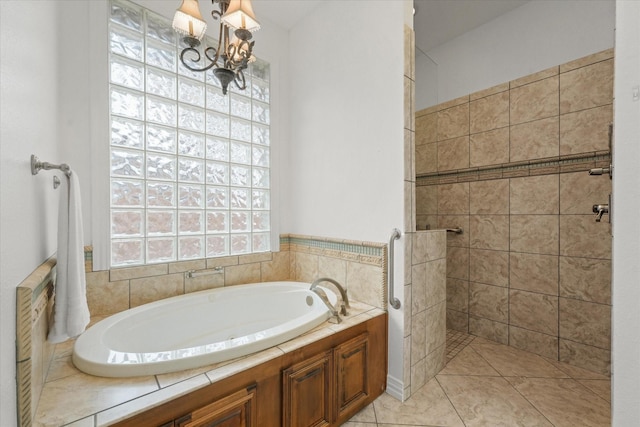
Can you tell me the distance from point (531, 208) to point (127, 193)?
122 inches

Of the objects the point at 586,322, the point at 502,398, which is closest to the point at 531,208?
the point at 586,322

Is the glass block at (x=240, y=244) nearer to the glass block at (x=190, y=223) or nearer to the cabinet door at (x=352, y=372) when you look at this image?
the glass block at (x=190, y=223)

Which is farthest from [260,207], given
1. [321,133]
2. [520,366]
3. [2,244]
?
[520,366]

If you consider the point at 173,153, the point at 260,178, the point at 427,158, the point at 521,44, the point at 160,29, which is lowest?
the point at 260,178

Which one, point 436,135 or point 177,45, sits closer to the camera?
point 177,45

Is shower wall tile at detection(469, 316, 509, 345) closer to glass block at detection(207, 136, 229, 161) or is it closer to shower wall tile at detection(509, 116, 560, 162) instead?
shower wall tile at detection(509, 116, 560, 162)

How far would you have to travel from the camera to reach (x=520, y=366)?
2.12 meters

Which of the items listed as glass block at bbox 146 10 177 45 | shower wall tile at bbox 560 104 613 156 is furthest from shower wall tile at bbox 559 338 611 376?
glass block at bbox 146 10 177 45

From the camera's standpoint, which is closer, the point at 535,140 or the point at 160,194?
the point at 160,194

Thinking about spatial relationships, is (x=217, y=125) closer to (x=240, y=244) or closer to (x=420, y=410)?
(x=240, y=244)

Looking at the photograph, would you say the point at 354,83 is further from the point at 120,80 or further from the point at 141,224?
the point at 141,224

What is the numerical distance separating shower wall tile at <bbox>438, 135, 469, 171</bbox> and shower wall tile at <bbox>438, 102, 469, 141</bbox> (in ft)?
0.18

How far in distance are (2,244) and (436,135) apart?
3.15 metres

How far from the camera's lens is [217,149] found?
2225mm
